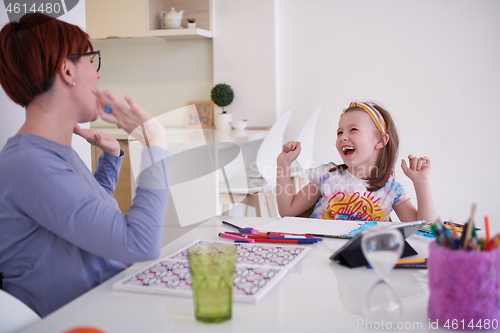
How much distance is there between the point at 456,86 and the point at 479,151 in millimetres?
481

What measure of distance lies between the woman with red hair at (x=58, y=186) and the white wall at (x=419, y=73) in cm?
273

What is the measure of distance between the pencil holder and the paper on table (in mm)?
537

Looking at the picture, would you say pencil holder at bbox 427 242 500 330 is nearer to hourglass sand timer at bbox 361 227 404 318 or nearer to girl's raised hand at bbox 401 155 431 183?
hourglass sand timer at bbox 361 227 404 318

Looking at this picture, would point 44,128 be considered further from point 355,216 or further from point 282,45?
point 282,45

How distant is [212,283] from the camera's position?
2.26 feet

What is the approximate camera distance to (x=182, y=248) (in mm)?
1124

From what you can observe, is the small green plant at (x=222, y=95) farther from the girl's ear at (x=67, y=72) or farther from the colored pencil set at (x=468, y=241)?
the colored pencil set at (x=468, y=241)

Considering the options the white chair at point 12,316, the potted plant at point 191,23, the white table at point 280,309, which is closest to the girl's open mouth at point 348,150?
the white table at point 280,309

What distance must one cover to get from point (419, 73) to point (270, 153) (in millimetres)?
1328

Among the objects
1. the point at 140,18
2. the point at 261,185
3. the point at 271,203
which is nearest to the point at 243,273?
the point at 261,185

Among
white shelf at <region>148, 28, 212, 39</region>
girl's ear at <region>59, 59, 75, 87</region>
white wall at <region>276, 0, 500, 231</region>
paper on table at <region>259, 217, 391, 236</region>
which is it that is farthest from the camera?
white shelf at <region>148, 28, 212, 39</region>

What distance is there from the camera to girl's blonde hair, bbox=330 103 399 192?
5.89 ft

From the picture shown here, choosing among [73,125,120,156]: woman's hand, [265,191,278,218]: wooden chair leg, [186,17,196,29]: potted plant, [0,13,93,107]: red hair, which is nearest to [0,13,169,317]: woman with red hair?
[0,13,93,107]: red hair

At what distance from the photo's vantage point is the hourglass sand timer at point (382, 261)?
2.24 feet
